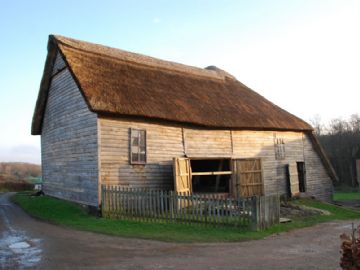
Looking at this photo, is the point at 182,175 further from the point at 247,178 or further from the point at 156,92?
the point at 156,92

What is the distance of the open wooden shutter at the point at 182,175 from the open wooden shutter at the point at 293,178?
28.9 ft

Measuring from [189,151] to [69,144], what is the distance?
19.0 feet

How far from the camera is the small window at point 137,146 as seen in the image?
16.9 metres

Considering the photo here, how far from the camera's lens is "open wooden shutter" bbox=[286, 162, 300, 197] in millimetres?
23547

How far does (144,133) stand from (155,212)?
459 cm

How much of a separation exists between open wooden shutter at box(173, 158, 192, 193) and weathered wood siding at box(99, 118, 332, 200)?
3.40 feet

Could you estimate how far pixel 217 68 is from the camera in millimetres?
27938

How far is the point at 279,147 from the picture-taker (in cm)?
2348

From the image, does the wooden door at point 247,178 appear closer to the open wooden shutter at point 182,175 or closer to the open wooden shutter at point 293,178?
the open wooden shutter at point 182,175

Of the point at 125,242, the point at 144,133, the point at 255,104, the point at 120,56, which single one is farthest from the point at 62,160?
the point at 255,104

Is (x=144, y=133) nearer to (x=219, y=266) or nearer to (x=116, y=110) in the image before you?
(x=116, y=110)

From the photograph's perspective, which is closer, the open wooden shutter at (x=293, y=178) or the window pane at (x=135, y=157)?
the window pane at (x=135, y=157)

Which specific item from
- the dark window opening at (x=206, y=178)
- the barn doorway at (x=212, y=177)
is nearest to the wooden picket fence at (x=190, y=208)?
the barn doorway at (x=212, y=177)

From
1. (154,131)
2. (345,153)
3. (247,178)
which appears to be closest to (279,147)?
(247,178)
